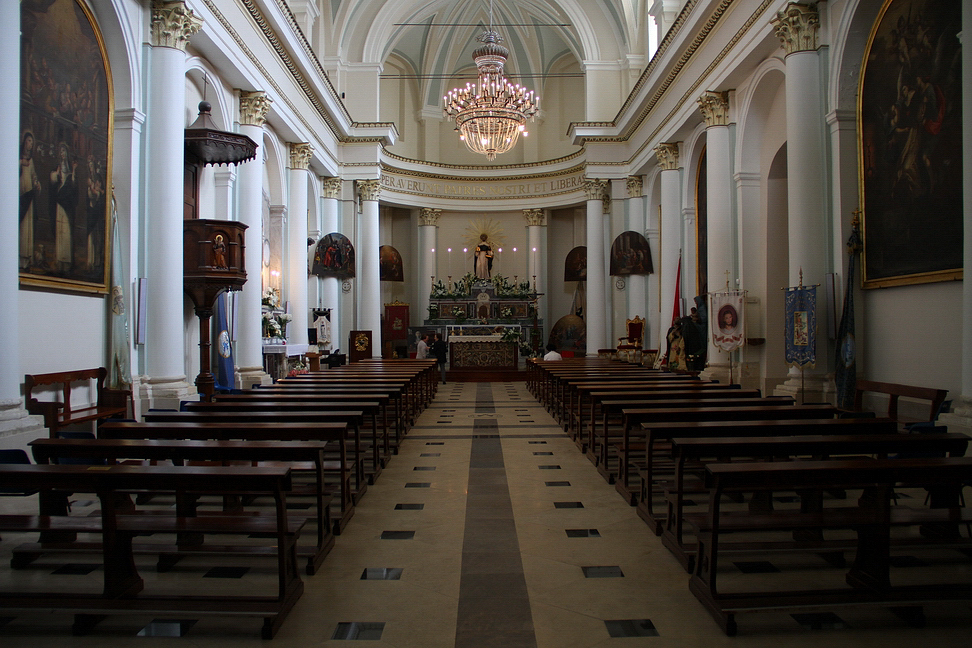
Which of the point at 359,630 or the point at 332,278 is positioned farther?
the point at 332,278

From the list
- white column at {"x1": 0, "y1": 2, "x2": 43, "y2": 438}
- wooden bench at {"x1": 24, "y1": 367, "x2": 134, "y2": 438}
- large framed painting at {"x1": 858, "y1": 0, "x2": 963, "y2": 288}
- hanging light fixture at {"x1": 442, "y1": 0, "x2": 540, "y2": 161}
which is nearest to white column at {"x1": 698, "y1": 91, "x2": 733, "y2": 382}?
large framed painting at {"x1": 858, "y1": 0, "x2": 963, "y2": 288}

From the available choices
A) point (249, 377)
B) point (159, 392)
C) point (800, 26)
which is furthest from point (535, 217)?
point (159, 392)

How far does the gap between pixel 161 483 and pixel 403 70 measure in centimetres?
2264

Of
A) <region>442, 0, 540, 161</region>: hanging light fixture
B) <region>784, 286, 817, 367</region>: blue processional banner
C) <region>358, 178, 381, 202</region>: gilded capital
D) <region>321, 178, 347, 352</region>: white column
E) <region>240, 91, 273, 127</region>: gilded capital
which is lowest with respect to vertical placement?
<region>784, 286, 817, 367</region>: blue processional banner

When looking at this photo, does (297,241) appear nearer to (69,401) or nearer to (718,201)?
(718,201)

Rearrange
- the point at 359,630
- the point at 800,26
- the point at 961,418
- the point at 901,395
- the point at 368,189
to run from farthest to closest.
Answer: the point at 368,189 → the point at 800,26 → the point at 901,395 → the point at 961,418 → the point at 359,630

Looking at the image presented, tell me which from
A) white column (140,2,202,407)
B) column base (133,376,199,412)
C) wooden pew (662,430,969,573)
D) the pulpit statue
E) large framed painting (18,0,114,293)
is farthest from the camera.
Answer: the pulpit statue

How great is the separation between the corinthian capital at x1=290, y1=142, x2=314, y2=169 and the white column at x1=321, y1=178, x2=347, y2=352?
3.09 m

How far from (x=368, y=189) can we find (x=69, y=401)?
548 inches

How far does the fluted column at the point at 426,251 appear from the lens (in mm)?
22734

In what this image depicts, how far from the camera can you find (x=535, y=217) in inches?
894

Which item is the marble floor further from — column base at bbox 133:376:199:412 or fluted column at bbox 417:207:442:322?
fluted column at bbox 417:207:442:322

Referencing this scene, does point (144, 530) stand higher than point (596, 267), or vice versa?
point (596, 267)

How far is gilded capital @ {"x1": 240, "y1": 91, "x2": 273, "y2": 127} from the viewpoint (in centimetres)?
1134
